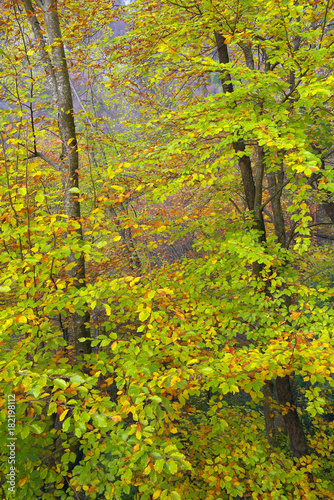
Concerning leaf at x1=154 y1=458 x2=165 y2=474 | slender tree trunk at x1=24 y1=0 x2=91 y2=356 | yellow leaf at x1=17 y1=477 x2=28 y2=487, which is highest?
slender tree trunk at x1=24 y1=0 x2=91 y2=356

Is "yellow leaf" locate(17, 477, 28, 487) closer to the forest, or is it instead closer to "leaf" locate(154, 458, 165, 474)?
the forest

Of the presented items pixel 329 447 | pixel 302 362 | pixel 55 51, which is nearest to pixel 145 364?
pixel 302 362

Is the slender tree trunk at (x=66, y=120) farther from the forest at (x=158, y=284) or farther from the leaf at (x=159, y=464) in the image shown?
the leaf at (x=159, y=464)

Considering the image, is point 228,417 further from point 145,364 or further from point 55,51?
point 55,51

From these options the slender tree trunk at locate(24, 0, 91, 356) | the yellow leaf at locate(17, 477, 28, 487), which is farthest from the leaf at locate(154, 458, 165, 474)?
the slender tree trunk at locate(24, 0, 91, 356)

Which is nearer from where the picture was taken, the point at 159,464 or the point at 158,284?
the point at 159,464

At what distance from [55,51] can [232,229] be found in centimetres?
413

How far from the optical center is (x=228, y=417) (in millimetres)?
5953

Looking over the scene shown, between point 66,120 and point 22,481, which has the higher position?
point 66,120

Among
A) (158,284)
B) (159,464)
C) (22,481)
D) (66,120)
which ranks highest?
(66,120)

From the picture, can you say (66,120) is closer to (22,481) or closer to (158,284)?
(158,284)

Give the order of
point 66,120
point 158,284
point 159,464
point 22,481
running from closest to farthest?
point 159,464 → point 22,481 → point 66,120 → point 158,284

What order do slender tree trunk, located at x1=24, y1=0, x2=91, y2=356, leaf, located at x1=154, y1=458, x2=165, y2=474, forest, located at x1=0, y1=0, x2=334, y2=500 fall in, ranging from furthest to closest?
slender tree trunk, located at x1=24, y1=0, x2=91, y2=356
forest, located at x1=0, y1=0, x2=334, y2=500
leaf, located at x1=154, y1=458, x2=165, y2=474

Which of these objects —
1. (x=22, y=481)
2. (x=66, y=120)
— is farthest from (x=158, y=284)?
(x=66, y=120)
